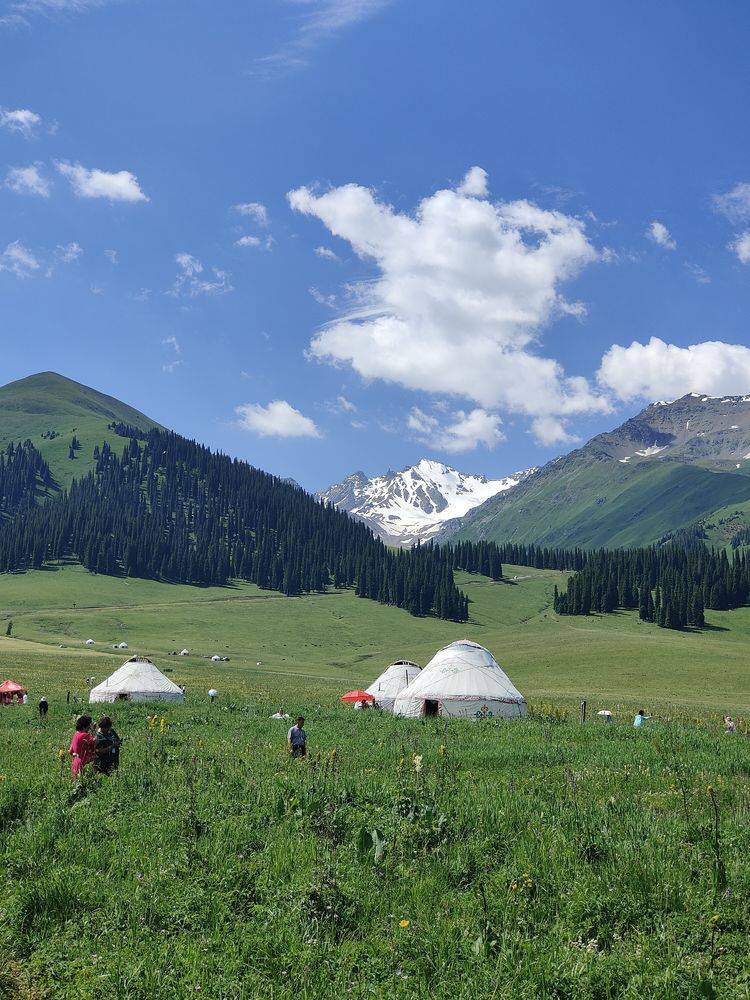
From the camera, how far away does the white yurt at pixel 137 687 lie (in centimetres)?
4100

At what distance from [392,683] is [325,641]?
8182 centimetres

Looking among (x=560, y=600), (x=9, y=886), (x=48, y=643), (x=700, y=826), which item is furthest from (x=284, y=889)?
(x=560, y=600)

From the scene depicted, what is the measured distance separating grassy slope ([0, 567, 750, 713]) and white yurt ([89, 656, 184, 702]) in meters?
5.53

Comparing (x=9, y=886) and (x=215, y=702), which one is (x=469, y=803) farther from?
(x=215, y=702)

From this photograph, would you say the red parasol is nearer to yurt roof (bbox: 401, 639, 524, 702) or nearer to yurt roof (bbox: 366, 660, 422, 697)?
yurt roof (bbox: 366, 660, 422, 697)

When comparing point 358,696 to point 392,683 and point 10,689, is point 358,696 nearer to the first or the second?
point 392,683

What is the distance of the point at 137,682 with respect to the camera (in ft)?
137

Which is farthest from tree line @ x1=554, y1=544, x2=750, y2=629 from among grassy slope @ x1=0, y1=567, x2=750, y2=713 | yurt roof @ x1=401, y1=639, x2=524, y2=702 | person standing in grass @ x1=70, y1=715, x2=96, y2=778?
person standing in grass @ x1=70, y1=715, x2=96, y2=778

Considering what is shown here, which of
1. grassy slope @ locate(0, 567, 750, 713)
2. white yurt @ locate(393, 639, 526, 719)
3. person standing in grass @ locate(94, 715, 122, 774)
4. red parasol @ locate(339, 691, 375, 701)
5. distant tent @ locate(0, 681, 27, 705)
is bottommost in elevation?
grassy slope @ locate(0, 567, 750, 713)

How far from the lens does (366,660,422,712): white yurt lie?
43.9m

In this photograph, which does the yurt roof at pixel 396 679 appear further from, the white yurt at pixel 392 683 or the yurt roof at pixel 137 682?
the yurt roof at pixel 137 682

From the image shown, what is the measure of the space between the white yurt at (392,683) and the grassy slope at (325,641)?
24.4 feet

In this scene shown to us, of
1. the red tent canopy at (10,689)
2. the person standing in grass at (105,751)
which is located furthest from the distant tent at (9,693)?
the person standing in grass at (105,751)

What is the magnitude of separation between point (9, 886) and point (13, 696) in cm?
3430
